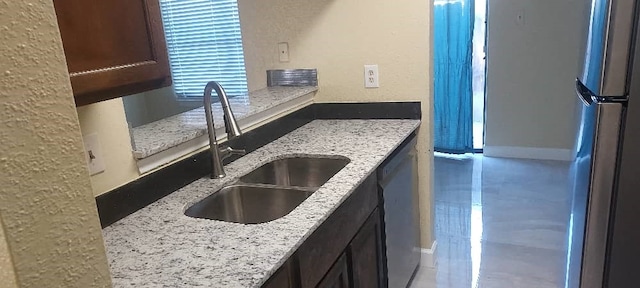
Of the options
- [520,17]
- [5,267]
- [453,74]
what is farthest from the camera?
[453,74]

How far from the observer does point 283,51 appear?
2.58 m

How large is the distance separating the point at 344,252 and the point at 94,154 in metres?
0.85

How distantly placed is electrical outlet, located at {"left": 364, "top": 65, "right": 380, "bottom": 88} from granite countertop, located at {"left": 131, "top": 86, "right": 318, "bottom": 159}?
294 millimetres

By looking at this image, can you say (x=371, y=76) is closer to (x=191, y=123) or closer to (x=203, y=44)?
(x=191, y=123)

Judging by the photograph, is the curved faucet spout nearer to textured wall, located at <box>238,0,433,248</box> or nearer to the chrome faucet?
the chrome faucet

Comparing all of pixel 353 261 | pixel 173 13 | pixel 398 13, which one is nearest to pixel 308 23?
pixel 398 13

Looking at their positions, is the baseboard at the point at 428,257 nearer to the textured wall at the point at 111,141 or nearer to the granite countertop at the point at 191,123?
the granite countertop at the point at 191,123

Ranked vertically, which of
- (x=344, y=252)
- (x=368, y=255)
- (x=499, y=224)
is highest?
(x=344, y=252)

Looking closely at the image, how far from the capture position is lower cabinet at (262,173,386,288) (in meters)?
1.28

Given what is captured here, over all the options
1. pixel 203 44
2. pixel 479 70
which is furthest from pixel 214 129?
pixel 479 70

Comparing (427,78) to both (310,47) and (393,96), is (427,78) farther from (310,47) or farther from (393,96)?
(310,47)

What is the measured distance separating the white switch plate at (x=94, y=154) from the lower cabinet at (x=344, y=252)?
1.96 ft

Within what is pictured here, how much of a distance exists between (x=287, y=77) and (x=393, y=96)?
2.01 feet

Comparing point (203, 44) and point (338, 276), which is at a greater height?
point (203, 44)
